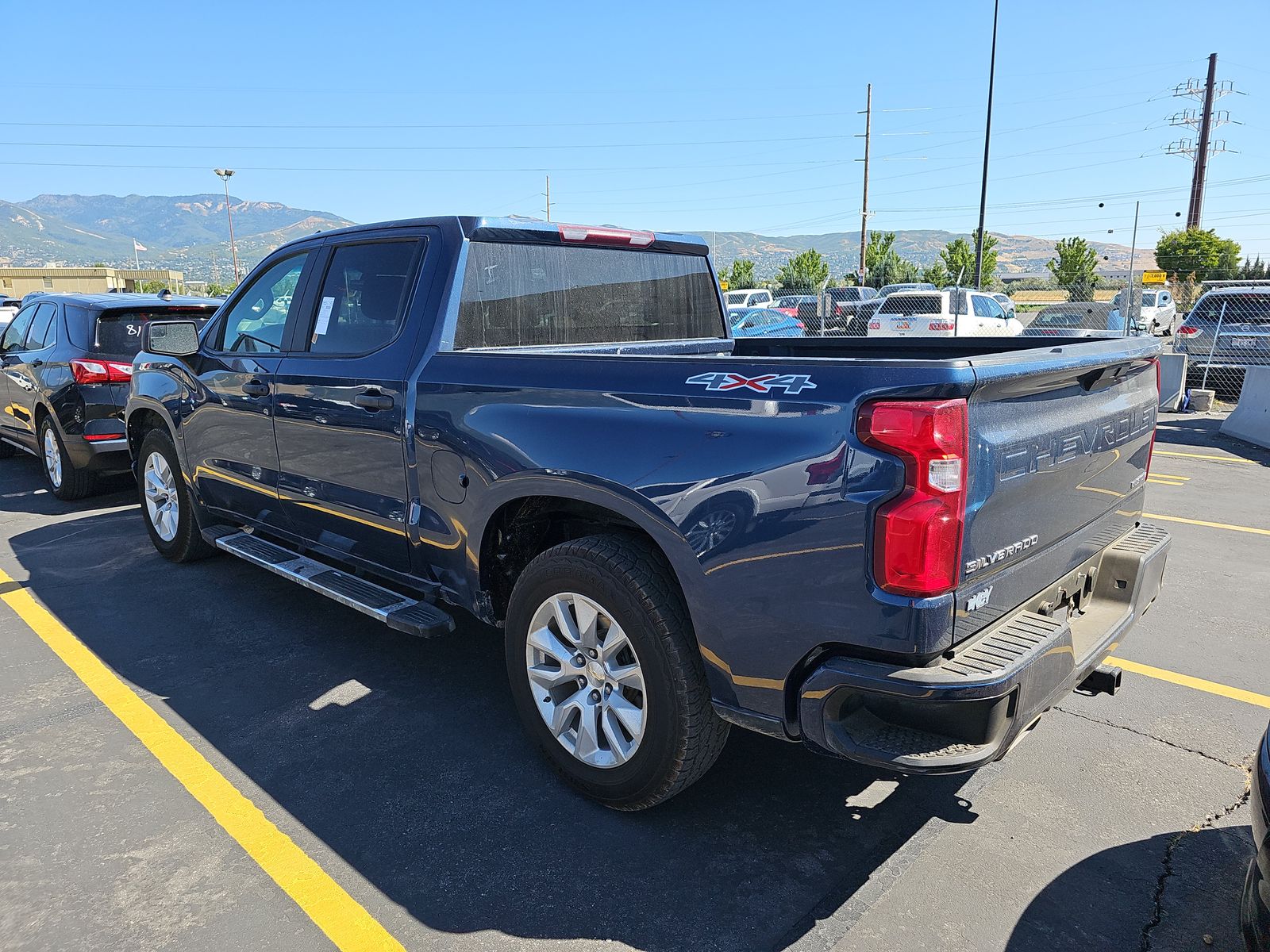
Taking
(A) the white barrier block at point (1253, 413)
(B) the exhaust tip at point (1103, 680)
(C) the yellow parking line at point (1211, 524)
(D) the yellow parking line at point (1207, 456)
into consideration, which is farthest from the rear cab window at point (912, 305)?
(B) the exhaust tip at point (1103, 680)

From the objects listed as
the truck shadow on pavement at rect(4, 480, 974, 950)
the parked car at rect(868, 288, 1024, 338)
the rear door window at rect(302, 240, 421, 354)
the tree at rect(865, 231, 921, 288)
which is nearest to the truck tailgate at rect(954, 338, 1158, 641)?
the truck shadow on pavement at rect(4, 480, 974, 950)

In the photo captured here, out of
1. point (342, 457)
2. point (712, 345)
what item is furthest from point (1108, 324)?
point (342, 457)

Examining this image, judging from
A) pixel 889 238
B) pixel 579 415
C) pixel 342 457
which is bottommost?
pixel 342 457

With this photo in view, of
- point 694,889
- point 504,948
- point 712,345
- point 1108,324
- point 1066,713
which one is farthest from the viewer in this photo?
point 1108,324

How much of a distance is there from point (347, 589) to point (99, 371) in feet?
15.8

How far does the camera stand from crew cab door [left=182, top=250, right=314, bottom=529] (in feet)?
14.5

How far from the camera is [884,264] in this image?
5716 centimetres

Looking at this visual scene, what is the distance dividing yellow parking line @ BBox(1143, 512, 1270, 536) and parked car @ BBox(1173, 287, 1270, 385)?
29.2 feet

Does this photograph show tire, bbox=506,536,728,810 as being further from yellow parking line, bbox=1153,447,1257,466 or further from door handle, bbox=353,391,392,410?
yellow parking line, bbox=1153,447,1257,466

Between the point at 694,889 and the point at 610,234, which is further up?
the point at 610,234

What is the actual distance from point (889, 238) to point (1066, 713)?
195ft

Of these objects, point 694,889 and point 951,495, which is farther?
point 694,889

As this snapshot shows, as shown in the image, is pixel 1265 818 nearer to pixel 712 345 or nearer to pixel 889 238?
pixel 712 345

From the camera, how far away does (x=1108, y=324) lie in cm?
2256
